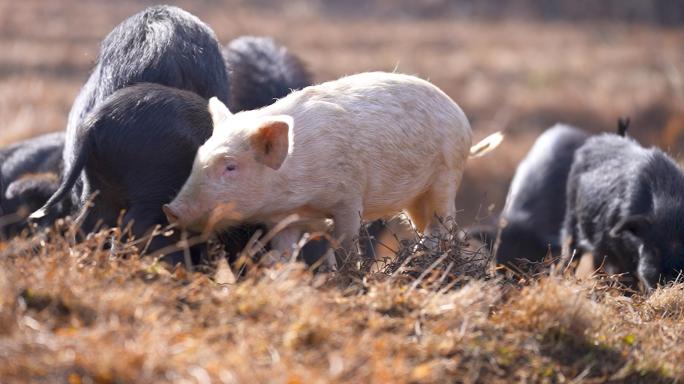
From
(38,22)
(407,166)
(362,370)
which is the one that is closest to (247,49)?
(407,166)

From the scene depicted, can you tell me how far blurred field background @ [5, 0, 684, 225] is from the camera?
16.6 m

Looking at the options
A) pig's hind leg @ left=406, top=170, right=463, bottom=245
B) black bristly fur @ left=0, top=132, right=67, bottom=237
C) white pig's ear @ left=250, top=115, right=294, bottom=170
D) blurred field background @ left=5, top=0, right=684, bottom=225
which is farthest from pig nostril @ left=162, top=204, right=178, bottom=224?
blurred field background @ left=5, top=0, right=684, bottom=225

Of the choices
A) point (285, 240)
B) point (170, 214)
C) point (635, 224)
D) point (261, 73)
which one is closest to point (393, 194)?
point (285, 240)

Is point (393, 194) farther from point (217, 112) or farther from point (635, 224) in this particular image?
point (635, 224)

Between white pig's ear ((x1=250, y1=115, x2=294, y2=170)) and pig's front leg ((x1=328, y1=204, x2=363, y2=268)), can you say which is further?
pig's front leg ((x1=328, y1=204, x2=363, y2=268))

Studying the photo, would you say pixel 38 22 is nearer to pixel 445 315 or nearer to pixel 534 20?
pixel 534 20

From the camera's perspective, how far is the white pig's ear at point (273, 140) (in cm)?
539

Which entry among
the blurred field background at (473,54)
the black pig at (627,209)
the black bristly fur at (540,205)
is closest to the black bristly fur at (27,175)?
the blurred field background at (473,54)

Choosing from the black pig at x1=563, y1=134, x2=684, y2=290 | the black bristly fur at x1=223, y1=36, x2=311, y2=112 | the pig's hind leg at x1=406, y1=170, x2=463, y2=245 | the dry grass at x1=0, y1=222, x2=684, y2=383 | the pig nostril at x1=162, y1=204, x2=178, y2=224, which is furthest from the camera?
the black bristly fur at x1=223, y1=36, x2=311, y2=112

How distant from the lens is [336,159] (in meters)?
5.81

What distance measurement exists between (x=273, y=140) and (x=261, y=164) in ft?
0.64

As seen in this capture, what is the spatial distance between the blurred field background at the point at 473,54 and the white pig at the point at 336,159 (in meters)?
7.01

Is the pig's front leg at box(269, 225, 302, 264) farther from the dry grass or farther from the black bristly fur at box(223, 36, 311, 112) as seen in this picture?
the black bristly fur at box(223, 36, 311, 112)

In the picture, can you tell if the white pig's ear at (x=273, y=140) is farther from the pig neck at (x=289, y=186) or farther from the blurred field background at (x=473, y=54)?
the blurred field background at (x=473, y=54)
